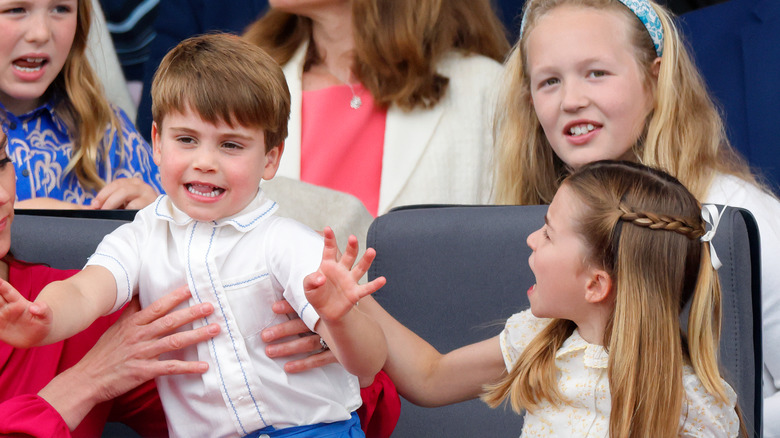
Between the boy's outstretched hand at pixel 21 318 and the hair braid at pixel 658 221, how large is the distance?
2.57 feet

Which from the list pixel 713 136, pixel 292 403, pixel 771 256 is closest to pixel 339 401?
pixel 292 403

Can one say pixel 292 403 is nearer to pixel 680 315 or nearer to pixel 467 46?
pixel 680 315

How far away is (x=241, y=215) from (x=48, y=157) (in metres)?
0.99

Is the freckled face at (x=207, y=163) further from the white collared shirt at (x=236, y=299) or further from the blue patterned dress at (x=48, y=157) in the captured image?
the blue patterned dress at (x=48, y=157)

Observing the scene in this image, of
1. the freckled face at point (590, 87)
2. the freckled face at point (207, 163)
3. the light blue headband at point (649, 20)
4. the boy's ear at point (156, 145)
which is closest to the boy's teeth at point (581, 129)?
the freckled face at point (590, 87)

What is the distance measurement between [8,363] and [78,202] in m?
0.81

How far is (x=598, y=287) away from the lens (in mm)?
1322

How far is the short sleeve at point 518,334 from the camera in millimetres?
1450

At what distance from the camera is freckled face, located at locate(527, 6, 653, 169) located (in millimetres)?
1913

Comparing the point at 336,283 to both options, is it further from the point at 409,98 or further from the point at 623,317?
the point at 409,98

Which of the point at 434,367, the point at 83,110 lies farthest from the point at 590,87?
the point at 83,110

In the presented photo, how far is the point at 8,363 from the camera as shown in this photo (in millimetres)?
1479

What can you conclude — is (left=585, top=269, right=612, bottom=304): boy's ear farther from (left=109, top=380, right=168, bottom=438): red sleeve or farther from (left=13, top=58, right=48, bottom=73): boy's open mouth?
(left=13, top=58, right=48, bottom=73): boy's open mouth

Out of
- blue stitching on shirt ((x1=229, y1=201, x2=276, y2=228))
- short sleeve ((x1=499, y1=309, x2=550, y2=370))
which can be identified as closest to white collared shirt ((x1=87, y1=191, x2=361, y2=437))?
blue stitching on shirt ((x1=229, y1=201, x2=276, y2=228))
